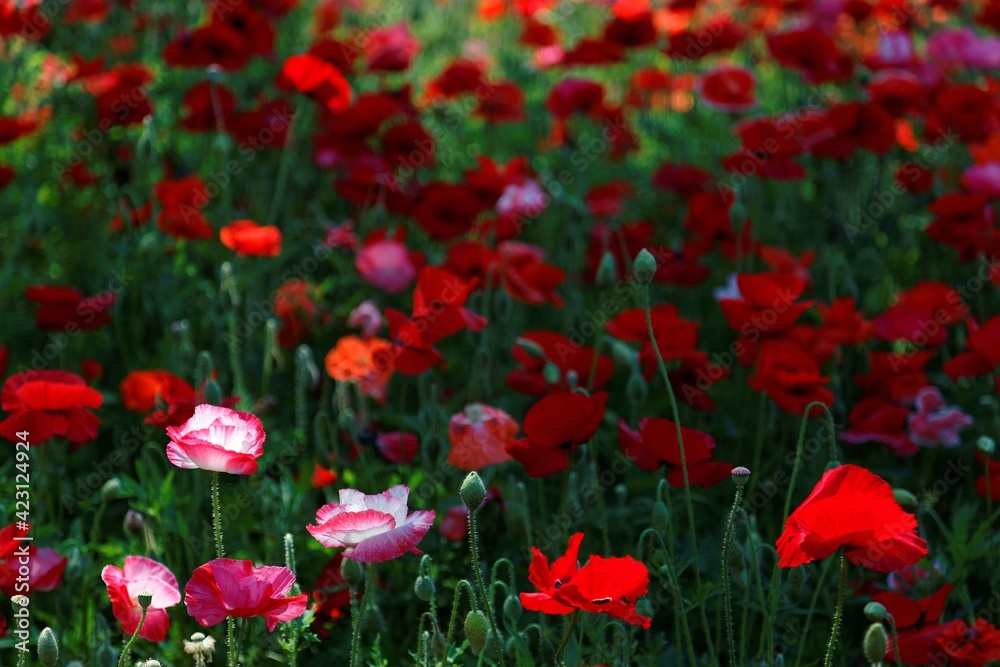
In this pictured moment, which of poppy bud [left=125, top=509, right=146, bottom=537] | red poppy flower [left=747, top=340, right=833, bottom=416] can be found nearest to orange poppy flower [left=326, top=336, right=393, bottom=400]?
poppy bud [left=125, top=509, right=146, bottom=537]

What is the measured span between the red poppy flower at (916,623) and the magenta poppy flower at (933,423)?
0.54m

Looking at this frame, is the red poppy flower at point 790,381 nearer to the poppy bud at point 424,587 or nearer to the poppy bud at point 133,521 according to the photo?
the poppy bud at point 424,587

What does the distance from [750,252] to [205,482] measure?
1.57m

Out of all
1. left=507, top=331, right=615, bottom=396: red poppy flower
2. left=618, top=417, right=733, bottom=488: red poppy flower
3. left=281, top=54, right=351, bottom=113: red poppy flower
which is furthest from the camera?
left=281, top=54, right=351, bottom=113: red poppy flower

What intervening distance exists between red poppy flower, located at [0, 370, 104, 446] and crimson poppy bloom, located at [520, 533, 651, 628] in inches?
34.5

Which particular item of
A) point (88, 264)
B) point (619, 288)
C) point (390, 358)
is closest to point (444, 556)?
point (390, 358)

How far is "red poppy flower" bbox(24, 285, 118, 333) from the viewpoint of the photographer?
261cm

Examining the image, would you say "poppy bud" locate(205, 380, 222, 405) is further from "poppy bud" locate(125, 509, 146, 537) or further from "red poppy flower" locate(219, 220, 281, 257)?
"red poppy flower" locate(219, 220, 281, 257)

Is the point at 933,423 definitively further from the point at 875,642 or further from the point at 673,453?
the point at 875,642

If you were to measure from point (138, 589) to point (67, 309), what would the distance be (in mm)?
1110

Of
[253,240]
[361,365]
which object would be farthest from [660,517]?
[253,240]

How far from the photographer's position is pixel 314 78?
3088mm

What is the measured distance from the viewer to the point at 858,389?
2838 mm

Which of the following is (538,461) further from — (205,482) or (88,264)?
(88,264)
